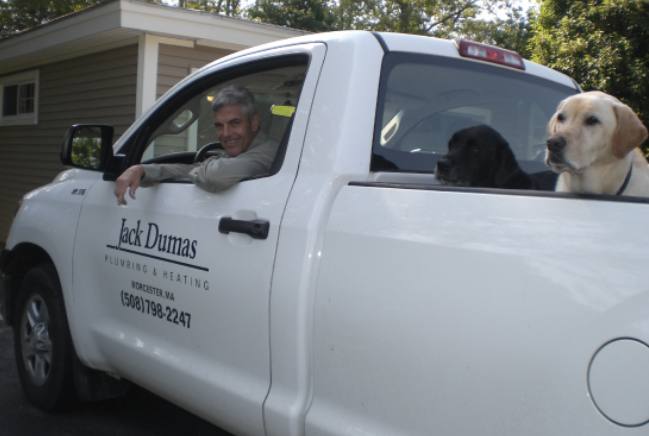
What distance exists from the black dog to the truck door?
59 centimetres

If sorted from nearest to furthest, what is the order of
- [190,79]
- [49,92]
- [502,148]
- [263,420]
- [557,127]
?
1. [557,127]
2. [263,420]
3. [502,148]
4. [190,79]
5. [49,92]

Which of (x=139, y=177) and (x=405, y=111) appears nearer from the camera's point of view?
(x=405, y=111)

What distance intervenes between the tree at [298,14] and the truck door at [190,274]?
29130mm

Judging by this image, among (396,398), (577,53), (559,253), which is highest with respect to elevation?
(577,53)

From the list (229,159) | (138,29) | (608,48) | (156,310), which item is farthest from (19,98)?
(608,48)

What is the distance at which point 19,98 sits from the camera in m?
11.8

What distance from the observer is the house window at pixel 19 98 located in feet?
36.5

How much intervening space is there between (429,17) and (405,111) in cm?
3242

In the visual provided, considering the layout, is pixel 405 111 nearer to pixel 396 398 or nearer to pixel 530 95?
pixel 530 95

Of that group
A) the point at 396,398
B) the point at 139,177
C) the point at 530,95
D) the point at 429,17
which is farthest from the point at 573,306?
the point at 429,17

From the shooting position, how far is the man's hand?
106 inches

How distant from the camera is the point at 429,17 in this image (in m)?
32.5

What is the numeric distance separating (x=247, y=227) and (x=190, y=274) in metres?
0.40

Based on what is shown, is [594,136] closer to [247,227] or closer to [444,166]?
[444,166]
